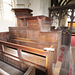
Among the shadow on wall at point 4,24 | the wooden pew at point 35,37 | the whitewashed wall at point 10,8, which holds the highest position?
the whitewashed wall at point 10,8

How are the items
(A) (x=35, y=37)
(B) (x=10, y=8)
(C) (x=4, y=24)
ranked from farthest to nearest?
(B) (x=10, y=8) → (C) (x=4, y=24) → (A) (x=35, y=37)

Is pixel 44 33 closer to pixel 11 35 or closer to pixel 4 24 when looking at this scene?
pixel 11 35

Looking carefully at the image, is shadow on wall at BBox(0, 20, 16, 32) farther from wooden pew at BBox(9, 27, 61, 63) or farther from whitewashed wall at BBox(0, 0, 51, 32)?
wooden pew at BBox(9, 27, 61, 63)

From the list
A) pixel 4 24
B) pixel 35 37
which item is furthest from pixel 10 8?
pixel 35 37

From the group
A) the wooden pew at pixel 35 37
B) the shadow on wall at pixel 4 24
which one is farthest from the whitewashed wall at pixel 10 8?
the wooden pew at pixel 35 37

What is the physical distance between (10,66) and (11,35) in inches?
50.4

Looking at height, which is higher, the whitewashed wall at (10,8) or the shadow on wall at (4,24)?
the whitewashed wall at (10,8)

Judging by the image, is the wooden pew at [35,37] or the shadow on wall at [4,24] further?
the shadow on wall at [4,24]

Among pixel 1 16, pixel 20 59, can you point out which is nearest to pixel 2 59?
pixel 20 59

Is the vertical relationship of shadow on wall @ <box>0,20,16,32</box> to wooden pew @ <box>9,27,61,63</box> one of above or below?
above

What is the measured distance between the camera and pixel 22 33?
2.14 metres

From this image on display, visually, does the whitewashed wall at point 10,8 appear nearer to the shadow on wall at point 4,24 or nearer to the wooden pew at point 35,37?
the shadow on wall at point 4,24

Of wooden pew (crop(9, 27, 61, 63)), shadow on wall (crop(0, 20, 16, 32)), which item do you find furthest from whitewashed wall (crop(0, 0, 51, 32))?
wooden pew (crop(9, 27, 61, 63))

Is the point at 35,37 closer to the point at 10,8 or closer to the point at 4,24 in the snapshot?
the point at 4,24
